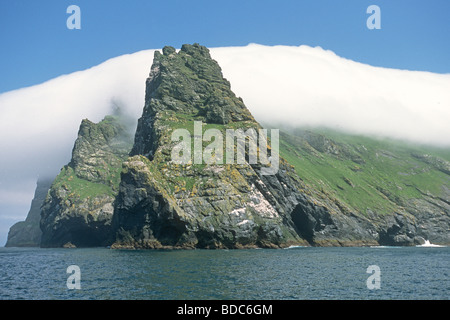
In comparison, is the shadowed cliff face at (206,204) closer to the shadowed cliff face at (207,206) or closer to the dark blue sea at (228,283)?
the shadowed cliff face at (207,206)

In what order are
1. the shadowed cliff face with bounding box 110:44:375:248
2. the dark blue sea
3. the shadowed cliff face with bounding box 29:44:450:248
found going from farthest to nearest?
the shadowed cliff face with bounding box 29:44:450:248, the shadowed cliff face with bounding box 110:44:375:248, the dark blue sea

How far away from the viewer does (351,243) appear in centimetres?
17550

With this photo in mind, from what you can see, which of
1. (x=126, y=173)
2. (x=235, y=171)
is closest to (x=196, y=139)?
(x=235, y=171)

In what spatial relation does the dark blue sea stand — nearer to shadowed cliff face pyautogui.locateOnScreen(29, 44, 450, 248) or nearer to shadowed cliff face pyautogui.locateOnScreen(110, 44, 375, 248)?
shadowed cliff face pyautogui.locateOnScreen(110, 44, 375, 248)

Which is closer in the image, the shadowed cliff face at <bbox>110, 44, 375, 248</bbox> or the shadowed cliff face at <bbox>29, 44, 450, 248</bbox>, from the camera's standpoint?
the shadowed cliff face at <bbox>110, 44, 375, 248</bbox>

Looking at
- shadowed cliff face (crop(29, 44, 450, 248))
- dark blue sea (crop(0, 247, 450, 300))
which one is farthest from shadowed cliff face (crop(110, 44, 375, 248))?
dark blue sea (crop(0, 247, 450, 300))

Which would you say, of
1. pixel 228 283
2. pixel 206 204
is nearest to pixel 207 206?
pixel 206 204

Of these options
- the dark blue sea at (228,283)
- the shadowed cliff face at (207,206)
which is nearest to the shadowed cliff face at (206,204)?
the shadowed cliff face at (207,206)

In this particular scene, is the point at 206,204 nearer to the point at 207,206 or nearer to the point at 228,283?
the point at 207,206

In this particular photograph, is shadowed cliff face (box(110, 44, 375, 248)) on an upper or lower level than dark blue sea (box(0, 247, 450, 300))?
upper

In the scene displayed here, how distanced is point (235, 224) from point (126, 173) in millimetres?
48482

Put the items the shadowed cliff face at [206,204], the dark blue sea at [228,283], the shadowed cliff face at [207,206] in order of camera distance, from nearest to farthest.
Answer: the dark blue sea at [228,283]
the shadowed cliff face at [207,206]
the shadowed cliff face at [206,204]

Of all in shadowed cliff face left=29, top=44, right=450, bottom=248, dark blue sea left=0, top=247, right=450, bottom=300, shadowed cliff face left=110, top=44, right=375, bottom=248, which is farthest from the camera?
shadowed cliff face left=29, top=44, right=450, bottom=248
